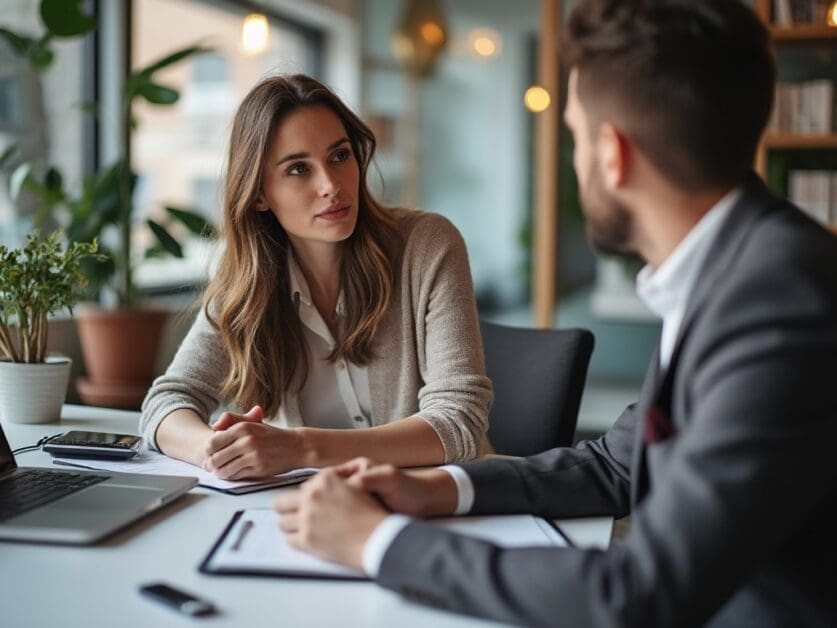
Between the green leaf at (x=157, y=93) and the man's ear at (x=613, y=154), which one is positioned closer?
the man's ear at (x=613, y=154)

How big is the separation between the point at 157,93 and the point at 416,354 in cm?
173

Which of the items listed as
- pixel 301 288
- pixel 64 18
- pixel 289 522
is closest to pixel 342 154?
pixel 301 288

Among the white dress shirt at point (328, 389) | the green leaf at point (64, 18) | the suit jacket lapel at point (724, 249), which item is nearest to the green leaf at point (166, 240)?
the green leaf at point (64, 18)

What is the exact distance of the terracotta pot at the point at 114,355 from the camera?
3.17 m

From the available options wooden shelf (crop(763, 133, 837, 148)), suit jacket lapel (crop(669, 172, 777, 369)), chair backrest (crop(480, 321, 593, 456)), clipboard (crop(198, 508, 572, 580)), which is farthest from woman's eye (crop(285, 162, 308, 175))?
wooden shelf (crop(763, 133, 837, 148))

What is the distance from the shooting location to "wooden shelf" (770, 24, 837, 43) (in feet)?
12.5

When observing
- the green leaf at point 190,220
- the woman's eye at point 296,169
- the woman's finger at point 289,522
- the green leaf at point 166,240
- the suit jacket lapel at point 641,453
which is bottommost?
the woman's finger at point 289,522

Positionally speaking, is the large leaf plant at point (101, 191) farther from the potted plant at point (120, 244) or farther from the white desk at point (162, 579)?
the white desk at point (162, 579)

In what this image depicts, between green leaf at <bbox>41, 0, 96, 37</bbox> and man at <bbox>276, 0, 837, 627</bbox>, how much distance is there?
2257mm

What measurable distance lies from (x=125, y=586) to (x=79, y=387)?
8.03 feet

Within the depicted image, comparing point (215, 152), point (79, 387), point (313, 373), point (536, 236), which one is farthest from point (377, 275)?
point (215, 152)

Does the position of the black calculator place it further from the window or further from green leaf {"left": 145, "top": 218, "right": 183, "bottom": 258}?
the window

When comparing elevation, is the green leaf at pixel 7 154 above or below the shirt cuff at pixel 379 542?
above

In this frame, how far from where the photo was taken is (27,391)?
1.90 meters
